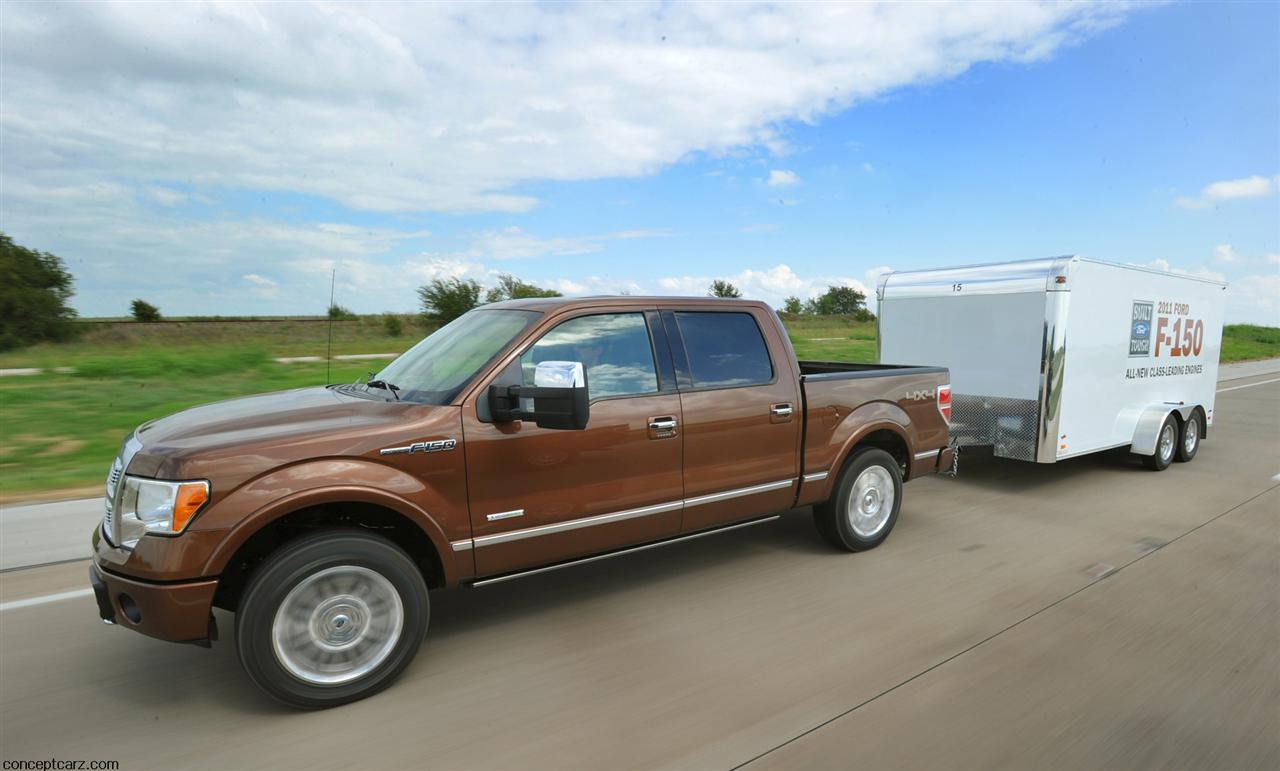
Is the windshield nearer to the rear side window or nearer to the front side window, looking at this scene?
the front side window

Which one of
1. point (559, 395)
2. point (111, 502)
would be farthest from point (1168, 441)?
point (111, 502)

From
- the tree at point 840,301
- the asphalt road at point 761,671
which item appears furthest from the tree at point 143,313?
the tree at point 840,301

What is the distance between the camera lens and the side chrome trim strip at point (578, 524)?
3848mm

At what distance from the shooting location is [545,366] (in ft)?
11.6

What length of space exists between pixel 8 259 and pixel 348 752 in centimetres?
3782

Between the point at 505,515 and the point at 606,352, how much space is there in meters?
1.13

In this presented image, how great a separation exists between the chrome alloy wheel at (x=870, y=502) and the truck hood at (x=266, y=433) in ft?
10.6

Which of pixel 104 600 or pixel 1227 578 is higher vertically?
pixel 104 600

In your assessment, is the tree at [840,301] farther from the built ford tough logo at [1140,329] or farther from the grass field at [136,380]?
the built ford tough logo at [1140,329]

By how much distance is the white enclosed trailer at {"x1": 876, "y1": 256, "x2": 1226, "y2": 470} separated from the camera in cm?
722

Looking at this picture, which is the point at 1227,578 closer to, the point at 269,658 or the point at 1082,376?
the point at 1082,376

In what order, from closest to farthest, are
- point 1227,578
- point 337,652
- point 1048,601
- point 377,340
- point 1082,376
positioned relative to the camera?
point 337,652 → point 1048,601 → point 1227,578 → point 1082,376 → point 377,340

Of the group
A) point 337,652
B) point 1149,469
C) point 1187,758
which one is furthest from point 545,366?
point 1149,469

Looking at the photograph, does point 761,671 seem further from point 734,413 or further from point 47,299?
point 47,299
